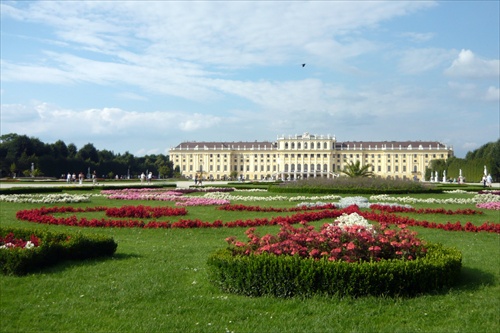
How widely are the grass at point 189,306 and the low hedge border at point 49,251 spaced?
150 millimetres

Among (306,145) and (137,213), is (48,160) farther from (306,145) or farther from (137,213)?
(306,145)

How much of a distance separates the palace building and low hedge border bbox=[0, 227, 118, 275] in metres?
81.7

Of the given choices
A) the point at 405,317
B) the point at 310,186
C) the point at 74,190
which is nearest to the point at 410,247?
the point at 405,317

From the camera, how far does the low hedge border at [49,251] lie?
19.3 ft

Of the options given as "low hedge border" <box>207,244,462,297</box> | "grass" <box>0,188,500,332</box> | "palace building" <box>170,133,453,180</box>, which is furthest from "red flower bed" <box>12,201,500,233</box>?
"palace building" <box>170,133,453,180</box>

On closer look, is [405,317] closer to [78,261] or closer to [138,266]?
[138,266]

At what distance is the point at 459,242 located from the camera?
8453 mm

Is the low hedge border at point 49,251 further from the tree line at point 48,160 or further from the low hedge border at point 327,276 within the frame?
the tree line at point 48,160

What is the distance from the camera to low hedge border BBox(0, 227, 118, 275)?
588 centimetres

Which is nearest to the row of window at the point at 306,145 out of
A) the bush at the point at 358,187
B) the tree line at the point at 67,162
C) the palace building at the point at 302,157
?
the palace building at the point at 302,157

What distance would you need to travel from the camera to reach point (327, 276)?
16.0 ft

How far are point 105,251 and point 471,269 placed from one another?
4.72 metres

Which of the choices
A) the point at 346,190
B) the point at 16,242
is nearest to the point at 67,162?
the point at 346,190

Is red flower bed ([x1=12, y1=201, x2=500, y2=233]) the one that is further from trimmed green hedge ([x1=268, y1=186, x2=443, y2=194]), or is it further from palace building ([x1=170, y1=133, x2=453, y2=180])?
palace building ([x1=170, y1=133, x2=453, y2=180])
